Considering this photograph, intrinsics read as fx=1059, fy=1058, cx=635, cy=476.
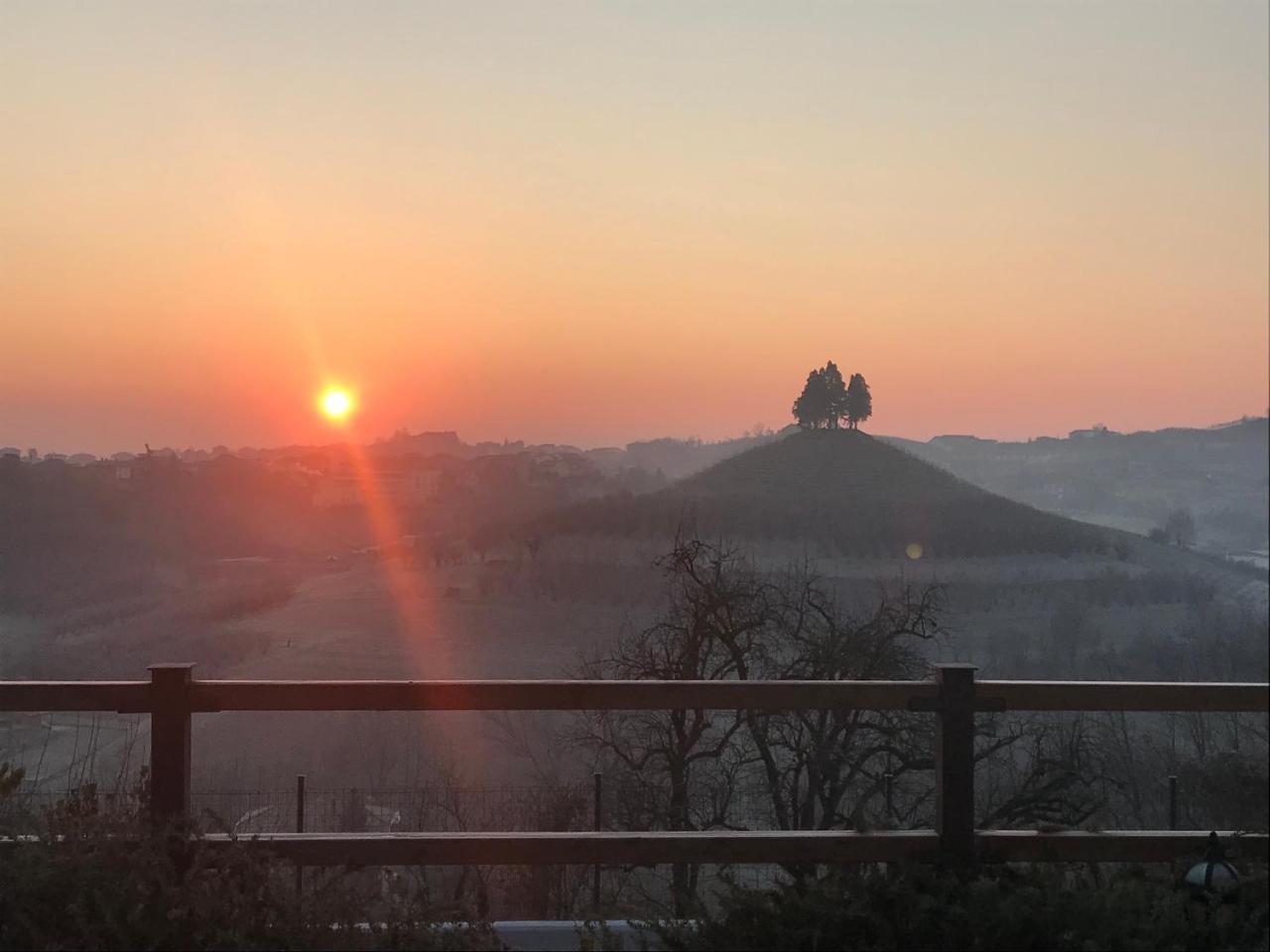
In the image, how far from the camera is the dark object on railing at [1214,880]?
13.0 feet

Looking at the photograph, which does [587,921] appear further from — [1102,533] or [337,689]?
[1102,533]

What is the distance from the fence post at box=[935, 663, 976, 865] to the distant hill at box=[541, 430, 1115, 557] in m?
3.46

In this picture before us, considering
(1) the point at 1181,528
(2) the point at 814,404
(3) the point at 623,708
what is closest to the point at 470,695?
(3) the point at 623,708

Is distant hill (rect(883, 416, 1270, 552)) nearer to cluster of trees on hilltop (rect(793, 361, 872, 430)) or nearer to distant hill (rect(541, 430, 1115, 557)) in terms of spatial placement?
distant hill (rect(541, 430, 1115, 557))

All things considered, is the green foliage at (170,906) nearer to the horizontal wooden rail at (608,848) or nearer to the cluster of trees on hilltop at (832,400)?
the horizontal wooden rail at (608,848)

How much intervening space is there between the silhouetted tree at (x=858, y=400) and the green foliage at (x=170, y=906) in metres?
5.20

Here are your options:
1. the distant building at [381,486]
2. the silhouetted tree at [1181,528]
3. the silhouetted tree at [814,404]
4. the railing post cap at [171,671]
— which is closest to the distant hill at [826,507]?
the silhouetted tree at [814,404]

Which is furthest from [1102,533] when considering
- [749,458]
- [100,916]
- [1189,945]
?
[100,916]

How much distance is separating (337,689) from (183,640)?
320 centimetres

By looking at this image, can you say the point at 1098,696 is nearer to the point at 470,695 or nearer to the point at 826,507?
the point at 470,695

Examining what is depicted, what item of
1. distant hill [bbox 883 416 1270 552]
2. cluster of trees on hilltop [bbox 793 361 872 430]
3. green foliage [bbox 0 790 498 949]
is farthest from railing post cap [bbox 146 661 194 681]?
distant hill [bbox 883 416 1270 552]

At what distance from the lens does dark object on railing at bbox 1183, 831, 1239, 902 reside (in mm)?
3971

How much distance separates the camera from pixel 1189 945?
3.81 meters

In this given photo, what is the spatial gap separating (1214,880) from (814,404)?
449 centimetres
